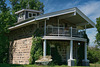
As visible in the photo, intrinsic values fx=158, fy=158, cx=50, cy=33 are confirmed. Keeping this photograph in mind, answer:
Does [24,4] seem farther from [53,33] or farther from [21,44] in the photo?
[53,33]

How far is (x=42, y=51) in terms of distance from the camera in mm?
16109

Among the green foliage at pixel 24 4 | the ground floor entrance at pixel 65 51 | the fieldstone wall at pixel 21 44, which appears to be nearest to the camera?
the ground floor entrance at pixel 65 51

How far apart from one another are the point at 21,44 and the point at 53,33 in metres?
4.28

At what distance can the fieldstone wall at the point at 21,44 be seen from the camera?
17.3m

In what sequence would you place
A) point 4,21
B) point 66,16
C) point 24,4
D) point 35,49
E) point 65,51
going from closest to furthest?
point 35,49
point 66,16
point 65,51
point 4,21
point 24,4

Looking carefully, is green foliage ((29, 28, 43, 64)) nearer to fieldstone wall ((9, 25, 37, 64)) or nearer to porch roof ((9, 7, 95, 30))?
fieldstone wall ((9, 25, 37, 64))

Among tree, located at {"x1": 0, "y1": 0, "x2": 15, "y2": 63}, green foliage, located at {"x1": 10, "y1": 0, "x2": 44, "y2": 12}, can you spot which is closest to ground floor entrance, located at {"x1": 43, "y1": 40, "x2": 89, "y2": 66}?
tree, located at {"x1": 0, "y1": 0, "x2": 15, "y2": 63}

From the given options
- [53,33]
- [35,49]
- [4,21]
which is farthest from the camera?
[4,21]

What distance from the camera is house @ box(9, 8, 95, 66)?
1630cm

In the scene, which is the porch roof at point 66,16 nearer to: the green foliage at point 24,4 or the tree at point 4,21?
the tree at point 4,21

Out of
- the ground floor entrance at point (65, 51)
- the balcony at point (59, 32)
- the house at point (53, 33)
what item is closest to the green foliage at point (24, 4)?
the house at point (53, 33)

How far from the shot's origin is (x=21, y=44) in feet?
60.5

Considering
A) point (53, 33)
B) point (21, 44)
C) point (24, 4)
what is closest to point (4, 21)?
point (21, 44)

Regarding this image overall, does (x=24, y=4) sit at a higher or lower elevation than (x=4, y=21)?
higher
